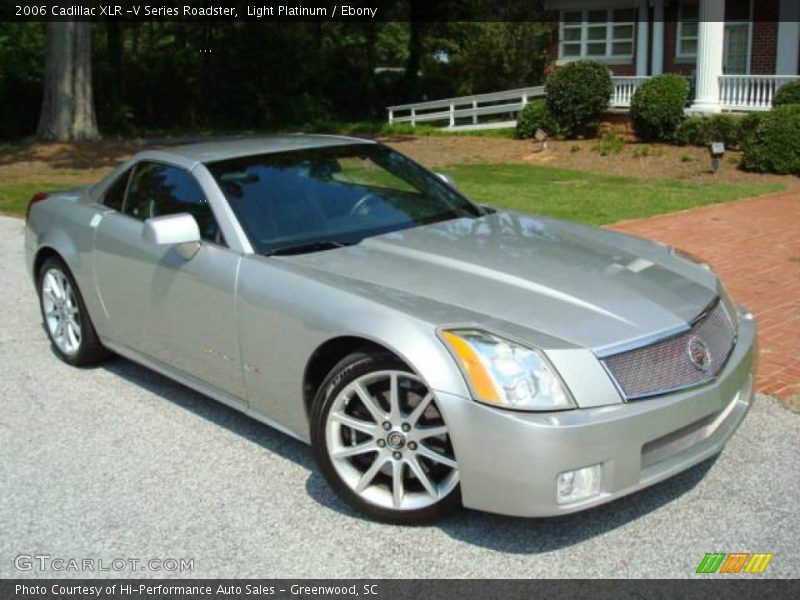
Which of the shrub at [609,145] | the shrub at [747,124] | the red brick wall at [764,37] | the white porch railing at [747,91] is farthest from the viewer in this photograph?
the red brick wall at [764,37]

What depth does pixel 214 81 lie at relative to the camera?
109 ft

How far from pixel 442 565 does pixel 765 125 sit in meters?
14.1

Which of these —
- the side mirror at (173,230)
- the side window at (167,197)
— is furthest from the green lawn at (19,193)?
the side mirror at (173,230)

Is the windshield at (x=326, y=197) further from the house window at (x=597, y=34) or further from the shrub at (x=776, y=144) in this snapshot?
the house window at (x=597, y=34)

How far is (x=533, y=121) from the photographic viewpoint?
22500mm

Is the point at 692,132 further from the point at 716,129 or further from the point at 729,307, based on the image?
the point at 729,307

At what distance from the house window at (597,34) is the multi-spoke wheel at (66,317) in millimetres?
23197

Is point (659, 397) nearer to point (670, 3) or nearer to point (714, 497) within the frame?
point (714, 497)

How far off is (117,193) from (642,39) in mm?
22620

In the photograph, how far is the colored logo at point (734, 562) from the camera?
11.4 feet

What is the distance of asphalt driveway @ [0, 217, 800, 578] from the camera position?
11.7ft

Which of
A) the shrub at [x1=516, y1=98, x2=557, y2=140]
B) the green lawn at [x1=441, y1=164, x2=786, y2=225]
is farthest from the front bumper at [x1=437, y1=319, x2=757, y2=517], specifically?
the shrub at [x1=516, y1=98, x2=557, y2=140]

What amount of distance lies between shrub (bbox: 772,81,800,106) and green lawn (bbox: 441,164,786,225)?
14.9ft

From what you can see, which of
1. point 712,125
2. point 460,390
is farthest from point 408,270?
point 712,125
